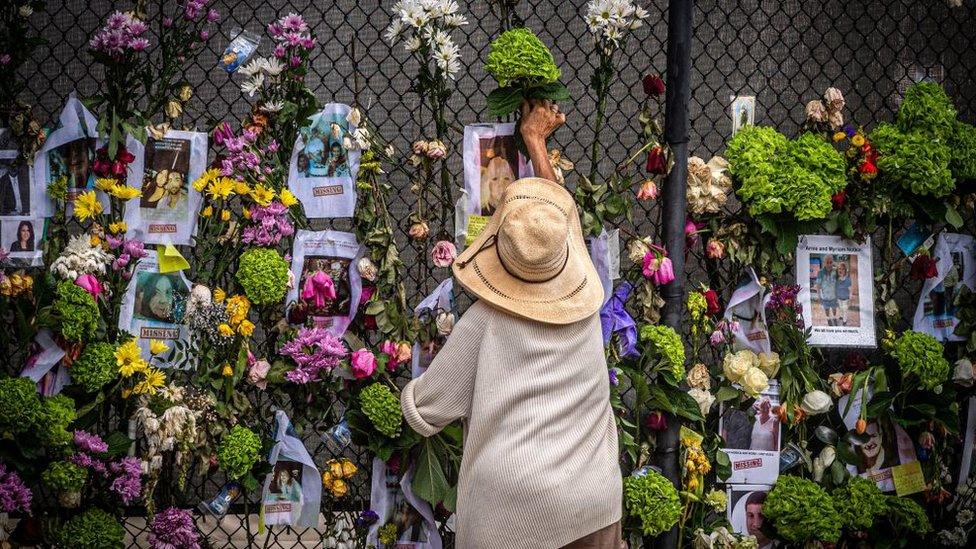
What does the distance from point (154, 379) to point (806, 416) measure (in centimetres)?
230

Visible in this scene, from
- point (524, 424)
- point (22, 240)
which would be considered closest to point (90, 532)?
point (22, 240)

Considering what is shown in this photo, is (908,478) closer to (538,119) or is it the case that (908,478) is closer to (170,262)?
(538,119)

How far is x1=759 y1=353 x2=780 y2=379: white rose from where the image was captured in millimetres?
3432

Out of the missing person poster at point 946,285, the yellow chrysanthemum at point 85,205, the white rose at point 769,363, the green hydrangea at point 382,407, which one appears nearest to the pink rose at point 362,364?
the green hydrangea at point 382,407

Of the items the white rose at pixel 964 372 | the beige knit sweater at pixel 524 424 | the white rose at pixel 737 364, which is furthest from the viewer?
the white rose at pixel 964 372

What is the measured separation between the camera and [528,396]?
256 centimetres

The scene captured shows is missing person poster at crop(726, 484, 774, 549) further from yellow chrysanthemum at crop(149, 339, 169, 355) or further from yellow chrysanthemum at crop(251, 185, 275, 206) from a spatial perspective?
yellow chrysanthemum at crop(149, 339, 169, 355)

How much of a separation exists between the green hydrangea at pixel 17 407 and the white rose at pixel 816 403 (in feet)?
8.57

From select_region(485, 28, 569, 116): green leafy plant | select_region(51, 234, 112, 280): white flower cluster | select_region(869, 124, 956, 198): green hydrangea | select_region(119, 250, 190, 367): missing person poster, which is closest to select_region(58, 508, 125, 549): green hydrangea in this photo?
select_region(119, 250, 190, 367): missing person poster

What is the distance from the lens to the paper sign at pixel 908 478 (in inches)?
141

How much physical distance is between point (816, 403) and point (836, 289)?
455 millimetres

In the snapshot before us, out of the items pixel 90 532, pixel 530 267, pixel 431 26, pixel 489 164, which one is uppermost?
pixel 431 26

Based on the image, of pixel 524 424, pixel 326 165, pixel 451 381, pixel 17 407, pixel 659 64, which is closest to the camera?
pixel 524 424

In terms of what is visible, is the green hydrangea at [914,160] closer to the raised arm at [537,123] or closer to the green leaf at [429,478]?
the raised arm at [537,123]
